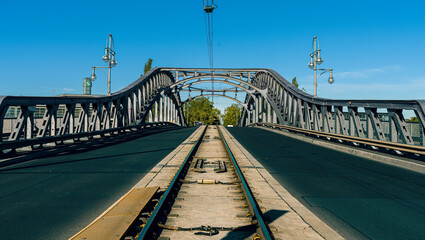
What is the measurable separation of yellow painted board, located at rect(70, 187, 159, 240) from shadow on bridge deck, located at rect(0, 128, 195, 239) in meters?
0.27

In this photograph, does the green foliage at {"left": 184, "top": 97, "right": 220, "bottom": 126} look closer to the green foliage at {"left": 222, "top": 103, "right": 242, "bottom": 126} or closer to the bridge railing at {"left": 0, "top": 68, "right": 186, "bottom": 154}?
the green foliage at {"left": 222, "top": 103, "right": 242, "bottom": 126}

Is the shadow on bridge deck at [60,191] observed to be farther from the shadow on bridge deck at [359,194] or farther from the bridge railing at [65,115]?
the shadow on bridge deck at [359,194]

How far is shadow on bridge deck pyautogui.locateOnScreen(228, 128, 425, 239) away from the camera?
423 centimetres

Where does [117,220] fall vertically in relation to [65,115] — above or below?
below

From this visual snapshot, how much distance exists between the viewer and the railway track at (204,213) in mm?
3827

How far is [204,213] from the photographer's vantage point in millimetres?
4703

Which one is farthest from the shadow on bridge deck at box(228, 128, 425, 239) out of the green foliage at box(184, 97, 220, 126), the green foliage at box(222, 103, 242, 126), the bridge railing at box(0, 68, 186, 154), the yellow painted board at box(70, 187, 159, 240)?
the green foliage at box(222, 103, 242, 126)

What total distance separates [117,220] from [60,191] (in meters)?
Answer: 2.56

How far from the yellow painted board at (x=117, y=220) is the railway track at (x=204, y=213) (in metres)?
0.12

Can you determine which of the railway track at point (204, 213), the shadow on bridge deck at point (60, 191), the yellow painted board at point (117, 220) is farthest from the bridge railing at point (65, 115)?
the railway track at point (204, 213)

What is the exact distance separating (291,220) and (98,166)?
6.07 metres

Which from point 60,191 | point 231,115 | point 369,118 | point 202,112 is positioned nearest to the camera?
point 60,191

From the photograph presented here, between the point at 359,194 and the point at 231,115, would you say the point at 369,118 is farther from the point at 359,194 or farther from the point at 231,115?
the point at 231,115

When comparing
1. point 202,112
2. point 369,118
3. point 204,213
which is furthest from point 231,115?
point 204,213
